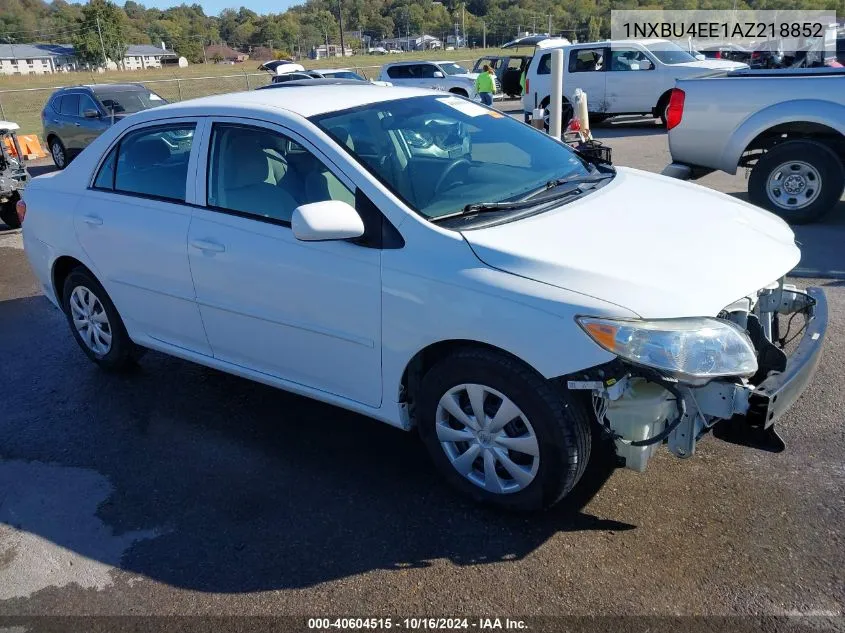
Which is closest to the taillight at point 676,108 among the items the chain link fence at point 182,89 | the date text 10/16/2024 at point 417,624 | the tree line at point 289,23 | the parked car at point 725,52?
the date text 10/16/2024 at point 417,624

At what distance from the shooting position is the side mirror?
10.3 ft

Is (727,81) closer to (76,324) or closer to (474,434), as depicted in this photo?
(474,434)

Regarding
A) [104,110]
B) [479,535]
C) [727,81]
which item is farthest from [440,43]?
[479,535]

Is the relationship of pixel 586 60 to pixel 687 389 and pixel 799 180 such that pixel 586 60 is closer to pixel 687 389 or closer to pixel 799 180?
pixel 799 180

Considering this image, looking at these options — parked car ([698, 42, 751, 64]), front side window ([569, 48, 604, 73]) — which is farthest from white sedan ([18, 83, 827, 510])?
parked car ([698, 42, 751, 64])

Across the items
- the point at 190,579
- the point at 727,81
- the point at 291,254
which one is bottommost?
the point at 190,579

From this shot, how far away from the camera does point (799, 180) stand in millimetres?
7383

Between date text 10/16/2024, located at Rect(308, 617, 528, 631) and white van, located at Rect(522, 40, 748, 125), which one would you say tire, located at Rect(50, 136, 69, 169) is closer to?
white van, located at Rect(522, 40, 748, 125)

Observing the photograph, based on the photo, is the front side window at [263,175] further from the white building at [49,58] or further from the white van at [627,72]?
the white building at [49,58]

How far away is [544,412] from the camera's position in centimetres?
290

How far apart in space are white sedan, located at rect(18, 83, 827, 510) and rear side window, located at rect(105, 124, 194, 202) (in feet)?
0.05

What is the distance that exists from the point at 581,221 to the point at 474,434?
42.1 inches

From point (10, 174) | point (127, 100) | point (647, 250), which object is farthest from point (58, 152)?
point (647, 250)

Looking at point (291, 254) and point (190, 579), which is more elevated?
point (291, 254)
